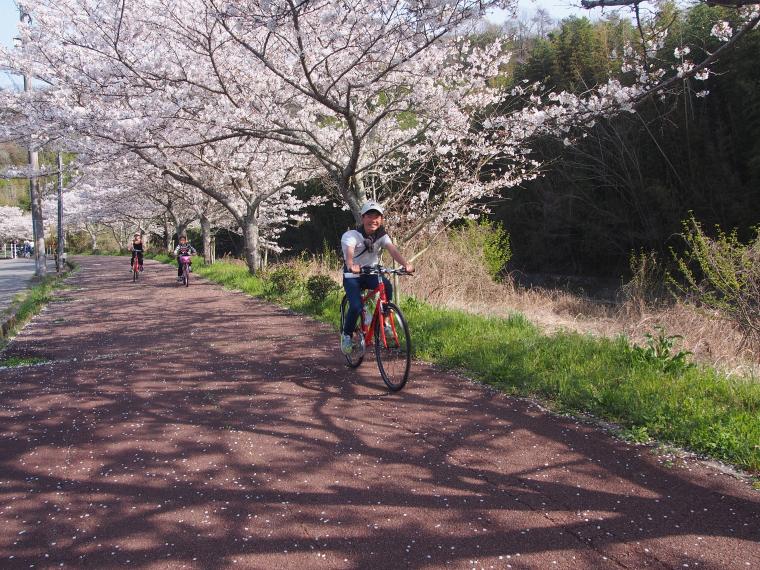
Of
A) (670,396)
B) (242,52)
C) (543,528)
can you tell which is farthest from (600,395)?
(242,52)

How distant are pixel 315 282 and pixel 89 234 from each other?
235 feet

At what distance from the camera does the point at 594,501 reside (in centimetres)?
329

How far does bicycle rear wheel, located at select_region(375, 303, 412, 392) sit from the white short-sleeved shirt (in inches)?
24.4

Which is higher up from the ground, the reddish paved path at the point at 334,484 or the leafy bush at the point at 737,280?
the leafy bush at the point at 737,280

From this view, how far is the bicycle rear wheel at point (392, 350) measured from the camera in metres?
5.57

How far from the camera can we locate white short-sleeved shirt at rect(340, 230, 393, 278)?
19.8ft

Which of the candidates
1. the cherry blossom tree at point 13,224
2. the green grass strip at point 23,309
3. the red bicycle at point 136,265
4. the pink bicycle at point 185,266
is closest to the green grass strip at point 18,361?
the green grass strip at point 23,309

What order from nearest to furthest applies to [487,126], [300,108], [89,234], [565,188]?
[487,126] < [300,108] < [565,188] < [89,234]

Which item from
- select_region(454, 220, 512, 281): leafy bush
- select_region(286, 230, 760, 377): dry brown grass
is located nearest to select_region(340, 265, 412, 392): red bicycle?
select_region(286, 230, 760, 377): dry brown grass

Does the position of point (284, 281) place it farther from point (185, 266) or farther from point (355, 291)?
point (355, 291)

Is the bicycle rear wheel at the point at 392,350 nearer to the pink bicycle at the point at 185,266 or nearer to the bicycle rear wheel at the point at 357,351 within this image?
the bicycle rear wheel at the point at 357,351

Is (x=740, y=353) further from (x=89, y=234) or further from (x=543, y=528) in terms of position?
(x=89, y=234)

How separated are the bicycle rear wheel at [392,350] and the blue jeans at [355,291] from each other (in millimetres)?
300

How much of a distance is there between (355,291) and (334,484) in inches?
114
